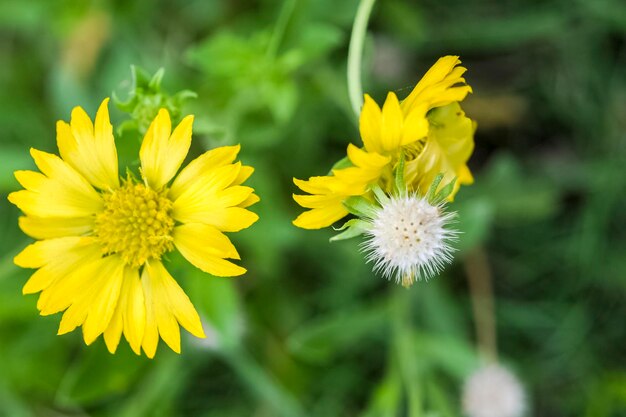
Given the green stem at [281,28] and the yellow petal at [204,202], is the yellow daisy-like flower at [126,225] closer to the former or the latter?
the yellow petal at [204,202]

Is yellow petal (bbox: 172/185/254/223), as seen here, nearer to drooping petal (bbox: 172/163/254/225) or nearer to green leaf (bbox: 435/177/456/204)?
drooping petal (bbox: 172/163/254/225)

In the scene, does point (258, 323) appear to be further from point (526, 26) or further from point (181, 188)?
point (526, 26)

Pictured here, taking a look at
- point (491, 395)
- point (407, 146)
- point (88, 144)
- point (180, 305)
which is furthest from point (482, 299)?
point (88, 144)

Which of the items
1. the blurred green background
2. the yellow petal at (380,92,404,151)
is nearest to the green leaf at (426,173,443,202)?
the yellow petal at (380,92,404,151)

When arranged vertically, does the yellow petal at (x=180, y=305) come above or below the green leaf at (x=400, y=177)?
below

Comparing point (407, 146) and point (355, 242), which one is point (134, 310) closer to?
point (407, 146)

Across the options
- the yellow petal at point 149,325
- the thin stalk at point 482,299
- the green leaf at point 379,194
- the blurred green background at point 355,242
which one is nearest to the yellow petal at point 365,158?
the green leaf at point 379,194
